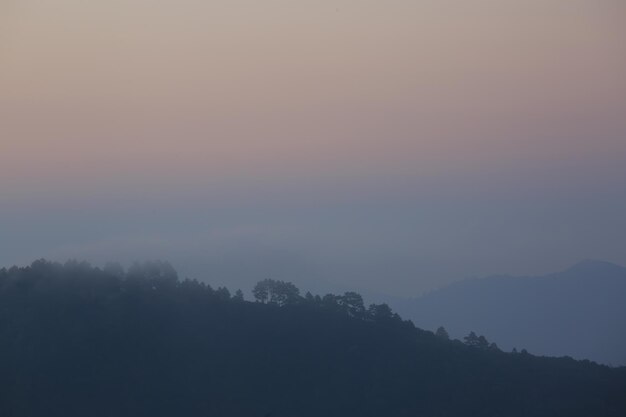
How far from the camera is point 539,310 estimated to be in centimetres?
11906

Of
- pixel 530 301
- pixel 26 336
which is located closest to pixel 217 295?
pixel 26 336

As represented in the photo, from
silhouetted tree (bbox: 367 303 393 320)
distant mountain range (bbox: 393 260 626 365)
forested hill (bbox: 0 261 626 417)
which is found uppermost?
distant mountain range (bbox: 393 260 626 365)

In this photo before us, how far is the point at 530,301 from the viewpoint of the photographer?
125375 millimetres

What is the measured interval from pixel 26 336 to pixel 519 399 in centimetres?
2219

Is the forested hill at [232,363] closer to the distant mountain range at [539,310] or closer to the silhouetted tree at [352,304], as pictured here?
the silhouetted tree at [352,304]

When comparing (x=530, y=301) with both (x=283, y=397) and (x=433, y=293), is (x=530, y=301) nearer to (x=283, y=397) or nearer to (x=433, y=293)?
(x=433, y=293)

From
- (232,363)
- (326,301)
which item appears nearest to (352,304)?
(326,301)

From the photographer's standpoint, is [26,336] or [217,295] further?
[217,295]

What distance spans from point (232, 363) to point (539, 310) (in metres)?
82.0

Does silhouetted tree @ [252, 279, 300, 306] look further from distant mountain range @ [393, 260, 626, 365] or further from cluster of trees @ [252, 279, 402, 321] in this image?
distant mountain range @ [393, 260, 626, 365]

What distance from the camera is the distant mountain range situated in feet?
Result: 322

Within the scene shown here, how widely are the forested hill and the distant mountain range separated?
138ft

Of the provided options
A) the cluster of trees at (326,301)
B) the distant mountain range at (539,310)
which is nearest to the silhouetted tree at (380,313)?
the cluster of trees at (326,301)

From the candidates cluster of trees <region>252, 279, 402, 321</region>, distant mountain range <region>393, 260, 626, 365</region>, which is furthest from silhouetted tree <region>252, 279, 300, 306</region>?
distant mountain range <region>393, 260, 626, 365</region>
